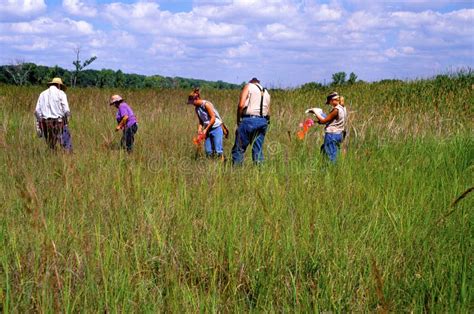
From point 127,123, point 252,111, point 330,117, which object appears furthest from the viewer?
point 127,123

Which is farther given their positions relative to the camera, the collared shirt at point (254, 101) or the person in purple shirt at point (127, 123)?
the person in purple shirt at point (127, 123)

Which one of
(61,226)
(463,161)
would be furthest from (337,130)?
(61,226)

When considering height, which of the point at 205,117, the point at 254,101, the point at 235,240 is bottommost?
the point at 235,240

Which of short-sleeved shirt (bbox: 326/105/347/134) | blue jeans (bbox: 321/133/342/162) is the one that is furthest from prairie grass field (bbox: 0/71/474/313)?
short-sleeved shirt (bbox: 326/105/347/134)

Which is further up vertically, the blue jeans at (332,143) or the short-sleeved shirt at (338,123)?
the short-sleeved shirt at (338,123)

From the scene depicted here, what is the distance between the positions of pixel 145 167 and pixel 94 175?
0.62 m

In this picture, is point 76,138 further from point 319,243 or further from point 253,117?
point 319,243

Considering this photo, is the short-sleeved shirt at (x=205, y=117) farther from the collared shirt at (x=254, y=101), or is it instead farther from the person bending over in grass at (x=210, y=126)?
the collared shirt at (x=254, y=101)

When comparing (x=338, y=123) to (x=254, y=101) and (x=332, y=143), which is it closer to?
(x=332, y=143)

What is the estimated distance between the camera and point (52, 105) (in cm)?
668

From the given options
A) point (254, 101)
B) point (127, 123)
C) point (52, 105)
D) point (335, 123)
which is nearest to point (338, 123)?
point (335, 123)

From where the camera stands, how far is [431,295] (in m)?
2.01

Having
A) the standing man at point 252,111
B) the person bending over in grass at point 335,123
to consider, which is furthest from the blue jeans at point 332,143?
the standing man at point 252,111

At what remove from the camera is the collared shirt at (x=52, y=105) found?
6691 mm
